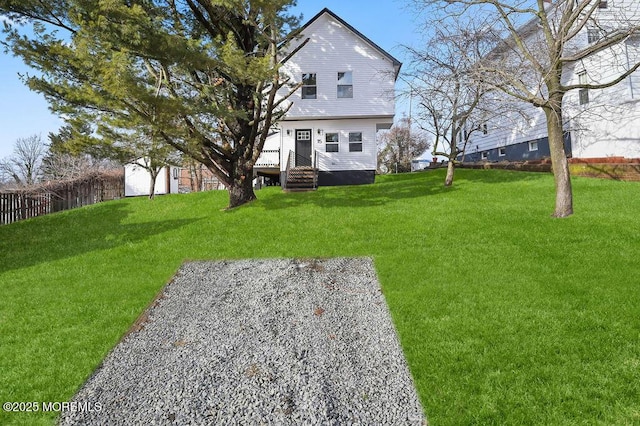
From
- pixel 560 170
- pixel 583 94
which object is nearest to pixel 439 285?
pixel 560 170

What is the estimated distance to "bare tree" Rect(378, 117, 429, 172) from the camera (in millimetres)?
39406

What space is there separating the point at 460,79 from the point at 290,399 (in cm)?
924

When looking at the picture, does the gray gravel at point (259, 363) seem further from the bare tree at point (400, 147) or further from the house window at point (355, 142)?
the bare tree at point (400, 147)

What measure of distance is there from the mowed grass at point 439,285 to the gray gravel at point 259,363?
10.5 inches

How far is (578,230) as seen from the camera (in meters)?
7.85

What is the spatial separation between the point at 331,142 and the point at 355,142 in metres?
1.21

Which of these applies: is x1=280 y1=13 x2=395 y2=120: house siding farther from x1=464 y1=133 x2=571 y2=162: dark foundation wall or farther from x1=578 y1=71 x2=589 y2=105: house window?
x1=578 y1=71 x2=589 y2=105: house window

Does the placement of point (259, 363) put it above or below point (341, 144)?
below

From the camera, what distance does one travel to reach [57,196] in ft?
58.4

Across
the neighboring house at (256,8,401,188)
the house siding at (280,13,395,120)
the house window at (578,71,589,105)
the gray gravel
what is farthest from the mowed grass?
the house window at (578,71,589,105)

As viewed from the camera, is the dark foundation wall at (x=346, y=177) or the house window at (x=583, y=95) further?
the dark foundation wall at (x=346, y=177)

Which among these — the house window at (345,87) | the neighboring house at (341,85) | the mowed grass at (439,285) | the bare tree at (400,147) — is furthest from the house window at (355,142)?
the bare tree at (400,147)

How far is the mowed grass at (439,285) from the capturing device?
333 centimetres

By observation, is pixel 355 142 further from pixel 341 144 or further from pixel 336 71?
pixel 336 71
